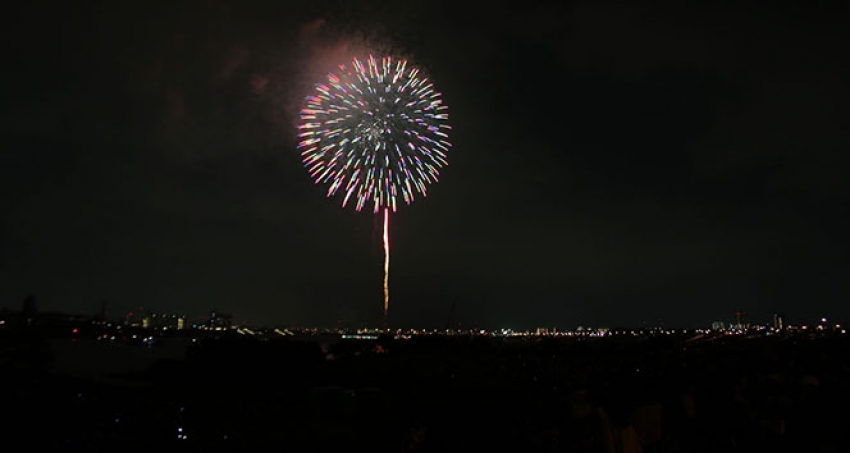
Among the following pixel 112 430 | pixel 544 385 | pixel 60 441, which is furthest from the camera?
pixel 544 385

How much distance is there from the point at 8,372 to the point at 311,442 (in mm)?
20074

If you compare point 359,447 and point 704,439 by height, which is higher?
point 704,439

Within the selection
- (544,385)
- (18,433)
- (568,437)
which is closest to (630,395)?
(568,437)

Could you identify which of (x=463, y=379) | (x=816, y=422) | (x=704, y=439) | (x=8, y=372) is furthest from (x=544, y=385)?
(x=816, y=422)

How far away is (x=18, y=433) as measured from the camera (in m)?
13.1

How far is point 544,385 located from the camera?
31.9 meters

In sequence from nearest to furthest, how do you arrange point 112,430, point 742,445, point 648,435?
point 648,435 < point 742,445 < point 112,430

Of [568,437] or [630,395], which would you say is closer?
[630,395]

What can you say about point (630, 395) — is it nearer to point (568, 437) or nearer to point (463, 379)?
point (568, 437)

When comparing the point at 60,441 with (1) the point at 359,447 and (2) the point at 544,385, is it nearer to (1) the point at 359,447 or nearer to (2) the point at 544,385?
(1) the point at 359,447

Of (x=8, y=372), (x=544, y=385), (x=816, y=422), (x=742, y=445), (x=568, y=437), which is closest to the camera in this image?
(x=816, y=422)

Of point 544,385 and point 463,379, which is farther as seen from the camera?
point 463,379

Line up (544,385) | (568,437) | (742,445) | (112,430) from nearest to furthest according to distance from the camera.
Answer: (568,437) → (742,445) → (112,430) → (544,385)

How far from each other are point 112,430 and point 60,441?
1.11 metres
